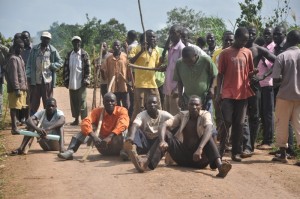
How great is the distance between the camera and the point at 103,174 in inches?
267

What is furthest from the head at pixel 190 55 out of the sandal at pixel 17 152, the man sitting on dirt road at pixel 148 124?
the sandal at pixel 17 152

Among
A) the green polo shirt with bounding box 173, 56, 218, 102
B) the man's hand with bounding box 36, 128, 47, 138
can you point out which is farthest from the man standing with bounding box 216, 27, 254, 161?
the man's hand with bounding box 36, 128, 47, 138

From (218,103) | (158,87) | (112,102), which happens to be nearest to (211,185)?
(218,103)

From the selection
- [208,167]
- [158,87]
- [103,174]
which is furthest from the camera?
[158,87]

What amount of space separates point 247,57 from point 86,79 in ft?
16.1

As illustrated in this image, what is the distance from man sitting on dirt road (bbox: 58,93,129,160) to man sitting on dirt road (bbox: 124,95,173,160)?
0.32m

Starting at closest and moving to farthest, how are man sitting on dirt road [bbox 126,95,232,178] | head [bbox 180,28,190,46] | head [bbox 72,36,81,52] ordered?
man sitting on dirt road [bbox 126,95,232,178] < head [bbox 180,28,190,46] < head [bbox 72,36,81,52]

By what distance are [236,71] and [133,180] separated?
2.36 meters

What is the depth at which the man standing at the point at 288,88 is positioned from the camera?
759 cm

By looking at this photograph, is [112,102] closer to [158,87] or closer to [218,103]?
[218,103]

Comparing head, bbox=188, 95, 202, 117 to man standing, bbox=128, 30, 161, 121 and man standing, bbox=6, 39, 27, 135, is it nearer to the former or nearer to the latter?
man standing, bbox=128, 30, 161, 121

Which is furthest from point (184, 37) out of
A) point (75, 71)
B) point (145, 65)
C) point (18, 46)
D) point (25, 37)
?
point (25, 37)

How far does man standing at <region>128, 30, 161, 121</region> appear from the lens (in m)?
9.53

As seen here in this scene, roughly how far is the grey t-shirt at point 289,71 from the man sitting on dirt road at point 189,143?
133cm
